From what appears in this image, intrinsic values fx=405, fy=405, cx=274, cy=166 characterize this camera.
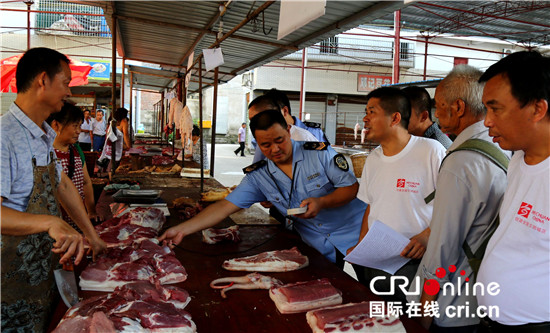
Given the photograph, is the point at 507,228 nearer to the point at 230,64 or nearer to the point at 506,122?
the point at 506,122

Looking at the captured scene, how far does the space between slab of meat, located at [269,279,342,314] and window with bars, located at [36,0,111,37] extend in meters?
20.0

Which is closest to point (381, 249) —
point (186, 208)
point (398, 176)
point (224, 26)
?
point (398, 176)

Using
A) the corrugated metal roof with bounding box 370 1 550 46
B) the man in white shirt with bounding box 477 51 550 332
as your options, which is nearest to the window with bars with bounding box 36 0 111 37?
the corrugated metal roof with bounding box 370 1 550 46

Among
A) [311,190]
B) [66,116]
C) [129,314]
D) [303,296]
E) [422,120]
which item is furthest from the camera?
[422,120]

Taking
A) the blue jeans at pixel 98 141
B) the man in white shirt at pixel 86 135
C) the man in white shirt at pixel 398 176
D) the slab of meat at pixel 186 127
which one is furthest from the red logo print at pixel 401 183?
the blue jeans at pixel 98 141

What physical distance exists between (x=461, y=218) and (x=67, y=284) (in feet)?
6.42

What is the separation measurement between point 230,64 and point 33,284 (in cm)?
752

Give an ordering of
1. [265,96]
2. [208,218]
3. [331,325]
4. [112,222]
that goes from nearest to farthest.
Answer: [331,325] < [208,218] < [112,222] < [265,96]

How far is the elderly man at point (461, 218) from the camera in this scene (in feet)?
6.39

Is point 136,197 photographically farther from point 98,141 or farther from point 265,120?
point 98,141

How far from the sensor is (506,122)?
1654mm

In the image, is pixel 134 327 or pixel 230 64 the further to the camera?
pixel 230 64

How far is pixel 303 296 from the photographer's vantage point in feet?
6.15

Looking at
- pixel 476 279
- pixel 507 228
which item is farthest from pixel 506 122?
pixel 476 279
